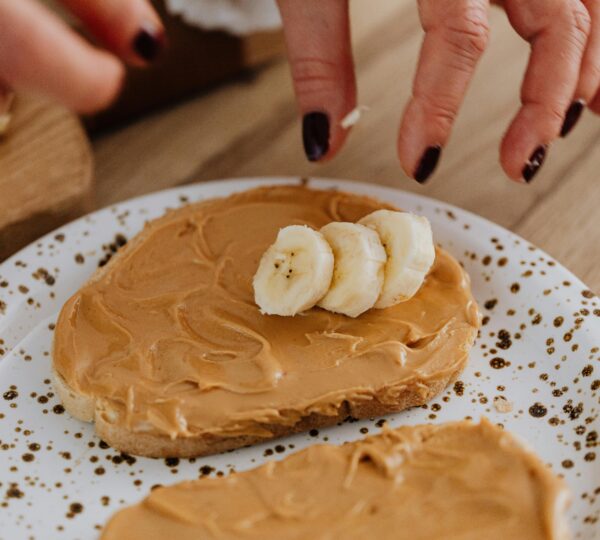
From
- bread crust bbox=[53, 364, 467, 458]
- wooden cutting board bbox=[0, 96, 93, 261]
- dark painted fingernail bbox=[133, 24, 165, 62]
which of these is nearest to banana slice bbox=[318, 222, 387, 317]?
bread crust bbox=[53, 364, 467, 458]

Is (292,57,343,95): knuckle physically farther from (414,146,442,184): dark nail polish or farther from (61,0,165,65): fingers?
(61,0,165,65): fingers

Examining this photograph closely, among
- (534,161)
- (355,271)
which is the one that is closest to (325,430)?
(355,271)

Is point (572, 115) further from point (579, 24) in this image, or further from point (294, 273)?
point (294, 273)

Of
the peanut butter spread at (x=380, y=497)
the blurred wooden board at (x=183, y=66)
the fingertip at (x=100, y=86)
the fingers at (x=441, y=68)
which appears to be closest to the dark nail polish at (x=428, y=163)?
the fingers at (x=441, y=68)

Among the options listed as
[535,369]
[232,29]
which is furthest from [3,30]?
[232,29]

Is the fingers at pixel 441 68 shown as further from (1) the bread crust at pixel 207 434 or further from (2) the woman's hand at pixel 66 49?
(2) the woman's hand at pixel 66 49

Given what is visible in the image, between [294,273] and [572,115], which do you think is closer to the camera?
[294,273]

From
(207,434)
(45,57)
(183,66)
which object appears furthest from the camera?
(183,66)

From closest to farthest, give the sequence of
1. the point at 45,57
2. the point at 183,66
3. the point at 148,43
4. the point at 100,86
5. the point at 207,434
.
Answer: the point at 45,57, the point at 100,86, the point at 148,43, the point at 207,434, the point at 183,66
